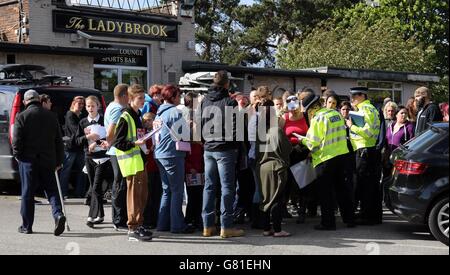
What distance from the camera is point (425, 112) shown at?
33.5ft

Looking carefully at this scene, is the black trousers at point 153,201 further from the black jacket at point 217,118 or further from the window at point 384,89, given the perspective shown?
the window at point 384,89

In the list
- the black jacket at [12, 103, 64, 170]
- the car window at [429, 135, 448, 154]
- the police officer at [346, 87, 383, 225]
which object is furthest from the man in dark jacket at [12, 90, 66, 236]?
the car window at [429, 135, 448, 154]

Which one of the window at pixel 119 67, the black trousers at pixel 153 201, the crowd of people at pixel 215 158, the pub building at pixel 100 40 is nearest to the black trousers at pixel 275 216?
the crowd of people at pixel 215 158

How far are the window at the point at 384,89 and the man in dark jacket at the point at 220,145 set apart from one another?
64.7 feet

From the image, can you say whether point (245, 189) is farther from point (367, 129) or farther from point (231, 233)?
point (367, 129)

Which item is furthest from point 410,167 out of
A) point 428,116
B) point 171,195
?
point 171,195

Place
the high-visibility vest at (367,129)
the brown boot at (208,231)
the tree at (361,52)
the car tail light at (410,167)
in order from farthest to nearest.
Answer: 1. the tree at (361,52)
2. the high-visibility vest at (367,129)
3. the brown boot at (208,231)
4. the car tail light at (410,167)

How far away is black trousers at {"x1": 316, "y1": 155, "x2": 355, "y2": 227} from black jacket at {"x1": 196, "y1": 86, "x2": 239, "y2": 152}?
4.60 feet

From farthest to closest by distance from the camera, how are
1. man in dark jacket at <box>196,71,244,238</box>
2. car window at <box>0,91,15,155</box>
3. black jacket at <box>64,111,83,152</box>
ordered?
car window at <box>0,91,15,155</box>
black jacket at <box>64,111,83,152</box>
man in dark jacket at <box>196,71,244,238</box>

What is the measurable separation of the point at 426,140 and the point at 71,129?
20.3 feet

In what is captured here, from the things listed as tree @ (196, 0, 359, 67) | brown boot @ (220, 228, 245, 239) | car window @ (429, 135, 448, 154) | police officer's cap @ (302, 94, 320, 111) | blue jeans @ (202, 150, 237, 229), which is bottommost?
brown boot @ (220, 228, 245, 239)

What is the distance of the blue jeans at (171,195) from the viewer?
8.21 meters

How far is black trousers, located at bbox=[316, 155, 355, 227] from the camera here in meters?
8.70

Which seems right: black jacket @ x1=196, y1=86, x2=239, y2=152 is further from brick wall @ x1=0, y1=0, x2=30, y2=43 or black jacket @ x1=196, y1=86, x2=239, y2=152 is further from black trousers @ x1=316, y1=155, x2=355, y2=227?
brick wall @ x1=0, y1=0, x2=30, y2=43
